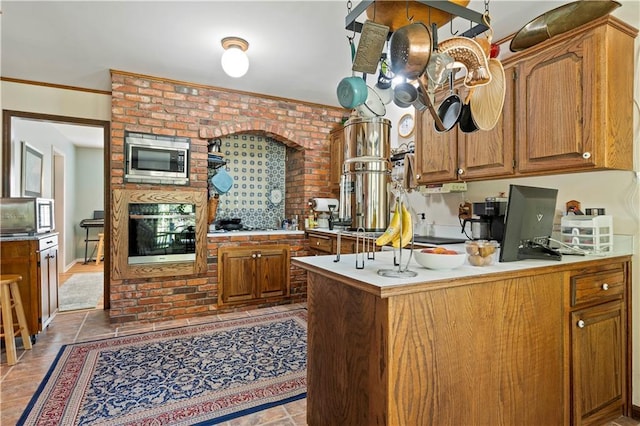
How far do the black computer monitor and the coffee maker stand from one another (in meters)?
0.58

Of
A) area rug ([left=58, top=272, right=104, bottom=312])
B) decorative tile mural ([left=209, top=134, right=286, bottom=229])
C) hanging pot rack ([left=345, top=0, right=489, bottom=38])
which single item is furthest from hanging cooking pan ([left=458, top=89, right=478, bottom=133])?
area rug ([left=58, top=272, right=104, bottom=312])

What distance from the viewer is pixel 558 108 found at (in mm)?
1978

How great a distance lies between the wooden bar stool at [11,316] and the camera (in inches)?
97.6

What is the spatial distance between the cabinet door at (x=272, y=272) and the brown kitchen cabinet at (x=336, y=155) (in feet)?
3.68

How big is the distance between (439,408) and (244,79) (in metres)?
3.42

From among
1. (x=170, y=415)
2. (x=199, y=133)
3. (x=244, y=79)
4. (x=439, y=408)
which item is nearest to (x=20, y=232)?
(x=199, y=133)

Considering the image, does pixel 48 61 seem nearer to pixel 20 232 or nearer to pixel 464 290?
pixel 20 232

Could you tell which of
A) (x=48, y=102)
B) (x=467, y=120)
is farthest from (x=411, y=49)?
(x=48, y=102)

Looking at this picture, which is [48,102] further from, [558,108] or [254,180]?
[558,108]

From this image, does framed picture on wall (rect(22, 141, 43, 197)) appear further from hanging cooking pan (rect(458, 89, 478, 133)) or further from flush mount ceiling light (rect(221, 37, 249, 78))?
hanging cooking pan (rect(458, 89, 478, 133))

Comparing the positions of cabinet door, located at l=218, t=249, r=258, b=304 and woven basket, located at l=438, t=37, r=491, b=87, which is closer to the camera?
woven basket, located at l=438, t=37, r=491, b=87

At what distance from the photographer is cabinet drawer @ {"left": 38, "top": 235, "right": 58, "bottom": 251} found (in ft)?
9.61

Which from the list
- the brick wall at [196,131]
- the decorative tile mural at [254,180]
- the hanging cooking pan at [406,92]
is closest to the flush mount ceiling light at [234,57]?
the brick wall at [196,131]

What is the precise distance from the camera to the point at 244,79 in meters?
3.57
